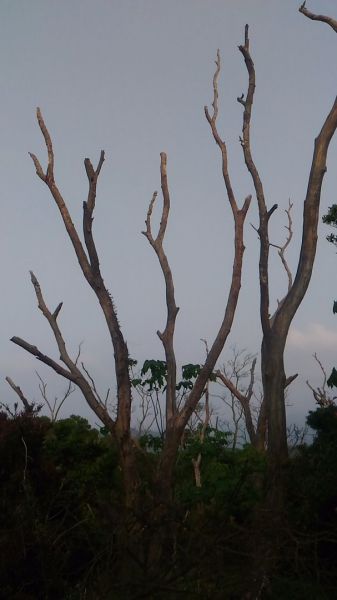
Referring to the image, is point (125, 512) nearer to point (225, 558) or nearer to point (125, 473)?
point (225, 558)

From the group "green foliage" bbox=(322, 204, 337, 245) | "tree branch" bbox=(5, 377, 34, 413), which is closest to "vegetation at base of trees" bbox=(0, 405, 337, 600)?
"tree branch" bbox=(5, 377, 34, 413)

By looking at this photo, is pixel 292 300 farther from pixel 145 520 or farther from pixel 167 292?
pixel 145 520

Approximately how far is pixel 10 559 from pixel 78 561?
2.36 meters

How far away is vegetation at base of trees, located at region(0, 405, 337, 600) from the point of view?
10.5 ft

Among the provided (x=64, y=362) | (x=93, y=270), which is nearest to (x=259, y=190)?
(x=93, y=270)

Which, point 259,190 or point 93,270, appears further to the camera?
point 259,190

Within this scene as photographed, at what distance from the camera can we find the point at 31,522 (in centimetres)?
704

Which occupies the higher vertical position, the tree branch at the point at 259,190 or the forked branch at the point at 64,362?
the tree branch at the point at 259,190

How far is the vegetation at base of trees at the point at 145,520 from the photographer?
10.5 feet

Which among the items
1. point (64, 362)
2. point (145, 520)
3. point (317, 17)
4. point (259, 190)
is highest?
point (317, 17)

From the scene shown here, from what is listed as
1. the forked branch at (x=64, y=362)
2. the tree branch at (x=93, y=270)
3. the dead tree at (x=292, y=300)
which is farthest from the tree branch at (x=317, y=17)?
the forked branch at (x=64, y=362)

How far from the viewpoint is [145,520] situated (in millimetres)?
3352

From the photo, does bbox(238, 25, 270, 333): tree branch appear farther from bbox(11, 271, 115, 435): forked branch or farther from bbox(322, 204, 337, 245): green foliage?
bbox(11, 271, 115, 435): forked branch

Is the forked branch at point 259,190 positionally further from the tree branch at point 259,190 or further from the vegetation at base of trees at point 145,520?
the vegetation at base of trees at point 145,520
